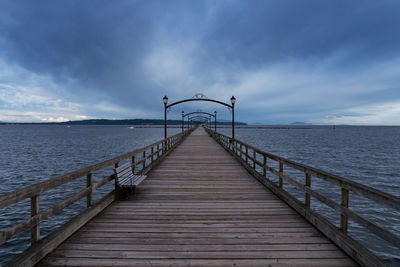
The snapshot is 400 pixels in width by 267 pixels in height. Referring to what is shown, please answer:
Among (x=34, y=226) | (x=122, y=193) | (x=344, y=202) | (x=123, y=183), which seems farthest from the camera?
(x=122, y=193)

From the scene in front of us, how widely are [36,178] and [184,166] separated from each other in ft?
43.9

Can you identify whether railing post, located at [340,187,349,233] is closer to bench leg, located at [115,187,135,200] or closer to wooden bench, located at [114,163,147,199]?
wooden bench, located at [114,163,147,199]

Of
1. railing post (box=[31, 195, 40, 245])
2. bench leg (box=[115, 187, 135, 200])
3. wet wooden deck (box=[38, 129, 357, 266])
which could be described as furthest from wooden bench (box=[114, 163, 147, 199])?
railing post (box=[31, 195, 40, 245])

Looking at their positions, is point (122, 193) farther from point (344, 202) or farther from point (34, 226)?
point (344, 202)

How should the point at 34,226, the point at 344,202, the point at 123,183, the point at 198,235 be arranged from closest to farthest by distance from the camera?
1. the point at 34,226
2. the point at 344,202
3. the point at 198,235
4. the point at 123,183

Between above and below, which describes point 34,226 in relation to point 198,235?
above

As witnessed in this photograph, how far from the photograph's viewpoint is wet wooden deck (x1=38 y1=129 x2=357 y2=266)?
2.95 metres

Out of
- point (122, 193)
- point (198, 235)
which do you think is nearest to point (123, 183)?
point (122, 193)

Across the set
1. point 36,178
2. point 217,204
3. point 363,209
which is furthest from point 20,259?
point 36,178

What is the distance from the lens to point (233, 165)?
32.8ft

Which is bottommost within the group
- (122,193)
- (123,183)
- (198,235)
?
(198,235)

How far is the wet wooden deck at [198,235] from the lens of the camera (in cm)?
295

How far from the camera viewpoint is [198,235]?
3.58 metres

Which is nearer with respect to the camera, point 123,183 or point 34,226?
point 34,226
